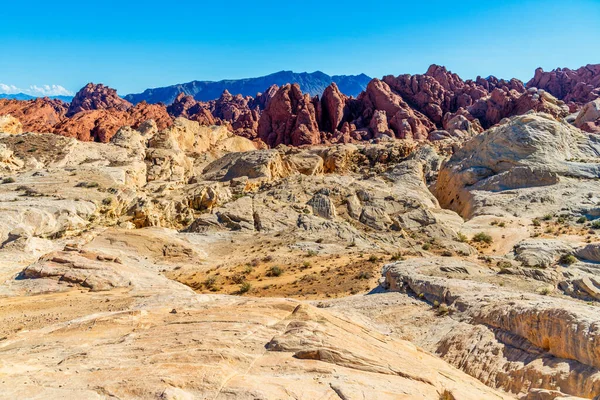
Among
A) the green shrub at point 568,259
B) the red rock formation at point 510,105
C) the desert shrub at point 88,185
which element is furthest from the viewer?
the red rock formation at point 510,105

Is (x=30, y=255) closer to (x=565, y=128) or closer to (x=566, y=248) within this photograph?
(x=566, y=248)

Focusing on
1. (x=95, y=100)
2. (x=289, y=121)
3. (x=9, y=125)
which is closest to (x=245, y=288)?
(x=9, y=125)

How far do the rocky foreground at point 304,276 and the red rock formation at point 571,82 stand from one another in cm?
8698

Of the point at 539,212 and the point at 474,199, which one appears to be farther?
the point at 474,199

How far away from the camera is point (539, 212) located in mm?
37438

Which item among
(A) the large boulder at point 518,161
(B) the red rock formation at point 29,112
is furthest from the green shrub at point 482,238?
(B) the red rock formation at point 29,112

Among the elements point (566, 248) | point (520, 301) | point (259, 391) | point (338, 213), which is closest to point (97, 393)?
point (259, 391)

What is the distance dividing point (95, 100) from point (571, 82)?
623ft

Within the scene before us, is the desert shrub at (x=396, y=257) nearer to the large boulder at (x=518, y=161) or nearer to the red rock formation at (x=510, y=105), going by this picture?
the large boulder at (x=518, y=161)

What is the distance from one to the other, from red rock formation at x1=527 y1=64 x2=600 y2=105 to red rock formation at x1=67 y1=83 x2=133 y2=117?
166m

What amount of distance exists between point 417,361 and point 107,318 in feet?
27.4

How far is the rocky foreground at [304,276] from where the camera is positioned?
8523mm

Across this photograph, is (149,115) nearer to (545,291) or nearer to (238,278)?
(238,278)

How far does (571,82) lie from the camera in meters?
131
